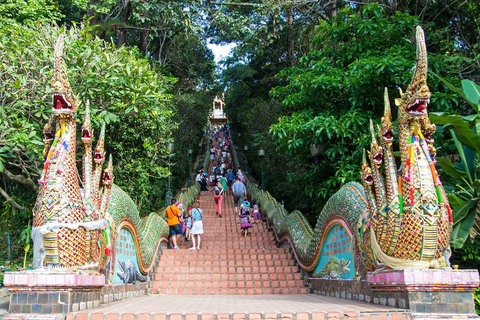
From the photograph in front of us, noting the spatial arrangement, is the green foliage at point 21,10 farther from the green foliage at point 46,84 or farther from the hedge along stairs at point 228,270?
the hedge along stairs at point 228,270

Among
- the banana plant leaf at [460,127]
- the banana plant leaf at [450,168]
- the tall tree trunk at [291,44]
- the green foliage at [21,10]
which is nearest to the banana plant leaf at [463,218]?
the banana plant leaf at [450,168]

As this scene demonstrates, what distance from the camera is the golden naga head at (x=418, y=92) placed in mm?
5016

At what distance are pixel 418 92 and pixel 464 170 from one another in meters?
3.16

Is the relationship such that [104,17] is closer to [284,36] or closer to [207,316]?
[284,36]

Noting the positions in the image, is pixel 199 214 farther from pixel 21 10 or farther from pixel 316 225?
pixel 21 10

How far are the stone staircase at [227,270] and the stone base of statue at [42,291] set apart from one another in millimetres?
4141

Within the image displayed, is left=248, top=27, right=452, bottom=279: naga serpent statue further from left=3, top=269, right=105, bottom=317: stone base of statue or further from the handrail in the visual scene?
left=3, top=269, right=105, bottom=317: stone base of statue

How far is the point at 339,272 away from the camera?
23.7 feet

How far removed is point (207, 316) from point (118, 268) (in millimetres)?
3211

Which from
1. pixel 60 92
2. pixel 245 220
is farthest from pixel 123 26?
pixel 60 92

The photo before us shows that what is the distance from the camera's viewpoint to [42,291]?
190 inches

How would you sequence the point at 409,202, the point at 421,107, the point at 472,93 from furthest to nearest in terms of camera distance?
the point at 472,93
the point at 421,107
the point at 409,202

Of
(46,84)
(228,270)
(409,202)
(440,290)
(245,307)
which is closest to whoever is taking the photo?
(440,290)

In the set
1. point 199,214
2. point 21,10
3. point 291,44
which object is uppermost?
point 291,44
